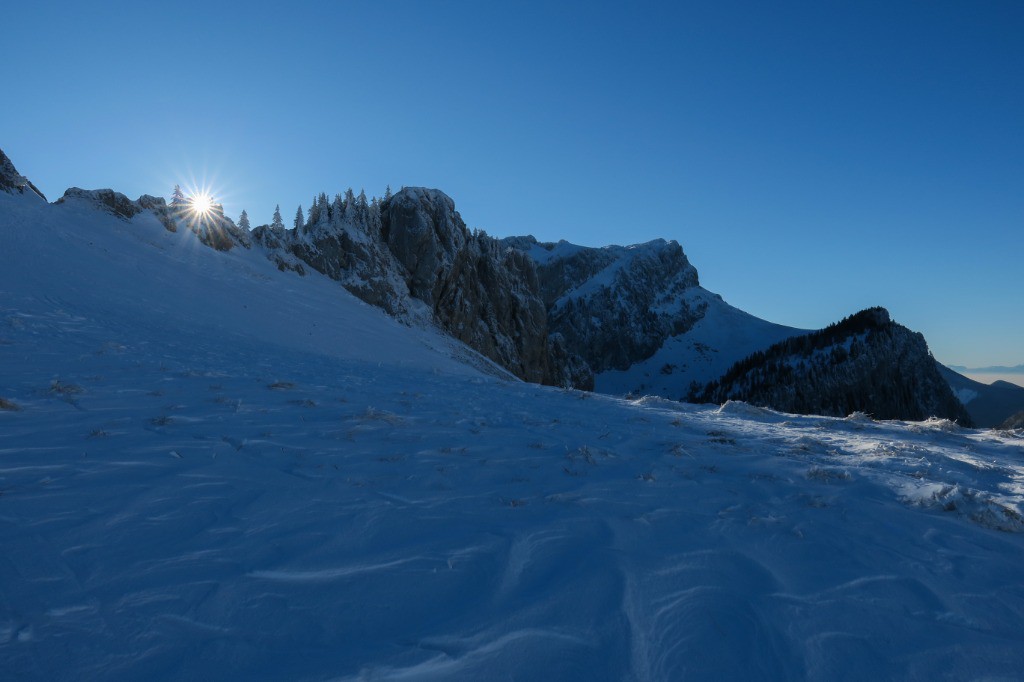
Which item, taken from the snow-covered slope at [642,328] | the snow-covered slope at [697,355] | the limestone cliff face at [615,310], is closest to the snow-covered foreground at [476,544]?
the snow-covered slope at [697,355]

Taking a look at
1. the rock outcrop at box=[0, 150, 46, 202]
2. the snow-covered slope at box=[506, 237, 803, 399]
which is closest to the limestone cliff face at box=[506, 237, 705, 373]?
the snow-covered slope at box=[506, 237, 803, 399]

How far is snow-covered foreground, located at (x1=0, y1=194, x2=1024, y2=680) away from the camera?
293 cm

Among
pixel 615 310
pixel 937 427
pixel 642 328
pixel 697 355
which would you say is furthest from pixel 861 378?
pixel 937 427

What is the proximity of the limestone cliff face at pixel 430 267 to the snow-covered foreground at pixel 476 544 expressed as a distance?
38.2 meters

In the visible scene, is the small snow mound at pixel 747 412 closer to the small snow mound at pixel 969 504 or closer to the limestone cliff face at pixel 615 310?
the small snow mound at pixel 969 504

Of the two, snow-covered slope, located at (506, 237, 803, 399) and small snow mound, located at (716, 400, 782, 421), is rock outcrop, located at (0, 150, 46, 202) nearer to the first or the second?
small snow mound, located at (716, 400, 782, 421)

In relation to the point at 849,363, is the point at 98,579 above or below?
below

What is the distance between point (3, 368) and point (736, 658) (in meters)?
12.1

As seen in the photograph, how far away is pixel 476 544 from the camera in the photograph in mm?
4188

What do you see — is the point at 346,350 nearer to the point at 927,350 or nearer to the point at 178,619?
the point at 178,619

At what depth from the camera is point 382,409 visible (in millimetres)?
9531

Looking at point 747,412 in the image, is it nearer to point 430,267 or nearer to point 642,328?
point 430,267

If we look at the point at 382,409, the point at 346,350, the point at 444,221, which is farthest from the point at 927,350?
the point at 382,409

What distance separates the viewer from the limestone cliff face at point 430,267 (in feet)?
153
